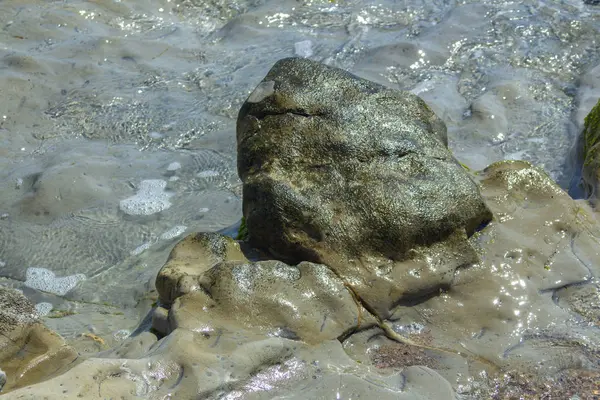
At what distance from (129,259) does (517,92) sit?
3.76m

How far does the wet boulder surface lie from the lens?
3289 millimetres

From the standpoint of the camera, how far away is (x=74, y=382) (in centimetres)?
305

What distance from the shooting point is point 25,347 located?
3.58 metres

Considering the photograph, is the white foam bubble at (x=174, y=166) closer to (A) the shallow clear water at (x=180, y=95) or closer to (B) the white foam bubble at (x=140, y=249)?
(A) the shallow clear water at (x=180, y=95)

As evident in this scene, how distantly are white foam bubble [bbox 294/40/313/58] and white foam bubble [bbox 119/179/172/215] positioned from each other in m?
2.42

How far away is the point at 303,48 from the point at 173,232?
3.06 metres

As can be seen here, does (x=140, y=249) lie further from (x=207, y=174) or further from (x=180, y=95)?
(x=180, y=95)

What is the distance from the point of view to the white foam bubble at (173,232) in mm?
5109

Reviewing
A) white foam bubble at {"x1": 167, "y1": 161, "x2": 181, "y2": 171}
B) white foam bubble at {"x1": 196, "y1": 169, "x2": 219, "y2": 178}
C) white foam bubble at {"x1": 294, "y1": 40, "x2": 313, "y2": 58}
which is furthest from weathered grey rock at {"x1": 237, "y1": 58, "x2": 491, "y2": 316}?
white foam bubble at {"x1": 294, "y1": 40, "x2": 313, "y2": 58}

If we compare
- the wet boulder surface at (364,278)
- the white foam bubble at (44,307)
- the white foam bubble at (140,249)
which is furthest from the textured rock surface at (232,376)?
the white foam bubble at (140,249)

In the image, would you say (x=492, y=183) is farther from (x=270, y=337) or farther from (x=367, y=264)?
(x=270, y=337)

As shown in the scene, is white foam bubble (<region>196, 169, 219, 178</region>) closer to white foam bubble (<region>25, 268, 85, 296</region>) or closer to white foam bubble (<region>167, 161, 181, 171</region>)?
white foam bubble (<region>167, 161, 181, 171</region>)

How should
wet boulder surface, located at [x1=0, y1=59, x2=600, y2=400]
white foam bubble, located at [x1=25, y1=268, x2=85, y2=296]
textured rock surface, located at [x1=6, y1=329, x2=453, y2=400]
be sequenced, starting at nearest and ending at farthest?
1. textured rock surface, located at [x1=6, y1=329, x2=453, y2=400]
2. wet boulder surface, located at [x1=0, y1=59, x2=600, y2=400]
3. white foam bubble, located at [x1=25, y1=268, x2=85, y2=296]

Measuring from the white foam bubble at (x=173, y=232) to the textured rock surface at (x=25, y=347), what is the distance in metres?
1.47
